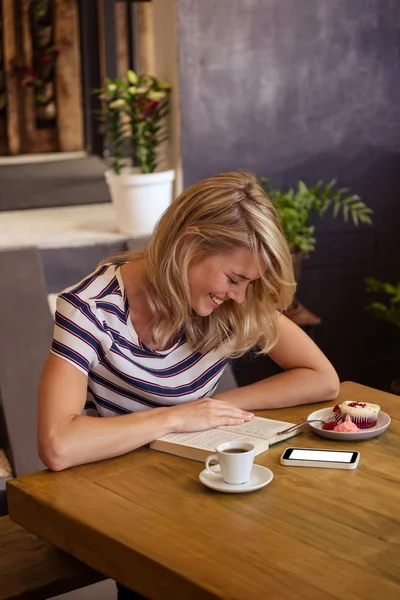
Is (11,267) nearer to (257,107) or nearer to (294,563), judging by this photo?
(257,107)

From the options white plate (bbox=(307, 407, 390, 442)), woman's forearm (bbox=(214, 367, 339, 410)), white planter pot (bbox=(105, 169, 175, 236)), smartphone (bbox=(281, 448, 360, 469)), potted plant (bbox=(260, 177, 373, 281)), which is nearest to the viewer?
smartphone (bbox=(281, 448, 360, 469))

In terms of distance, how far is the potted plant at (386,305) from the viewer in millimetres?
4070

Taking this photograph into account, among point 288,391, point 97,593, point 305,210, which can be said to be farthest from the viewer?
point 305,210

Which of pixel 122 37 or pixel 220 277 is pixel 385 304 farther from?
pixel 122 37

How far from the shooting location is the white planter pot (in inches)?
160

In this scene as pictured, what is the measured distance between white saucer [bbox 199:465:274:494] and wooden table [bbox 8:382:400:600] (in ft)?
0.05

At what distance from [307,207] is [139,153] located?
75 cm

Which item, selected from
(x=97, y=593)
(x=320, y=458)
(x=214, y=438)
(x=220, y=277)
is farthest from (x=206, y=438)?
(x=97, y=593)

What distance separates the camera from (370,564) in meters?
1.50

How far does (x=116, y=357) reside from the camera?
6.96ft

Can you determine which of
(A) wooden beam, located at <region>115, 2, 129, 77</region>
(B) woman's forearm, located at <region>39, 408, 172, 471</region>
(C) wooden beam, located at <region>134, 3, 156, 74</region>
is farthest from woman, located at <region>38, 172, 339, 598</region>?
(C) wooden beam, located at <region>134, 3, 156, 74</region>

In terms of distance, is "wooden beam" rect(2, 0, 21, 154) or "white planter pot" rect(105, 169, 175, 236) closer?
"white planter pot" rect(105, 169, 175, 236)

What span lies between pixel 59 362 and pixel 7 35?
20.3 feet

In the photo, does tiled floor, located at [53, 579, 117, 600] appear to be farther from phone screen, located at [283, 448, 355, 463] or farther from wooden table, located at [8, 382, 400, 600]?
phone screen, located at [283, 448, 355, 463]
